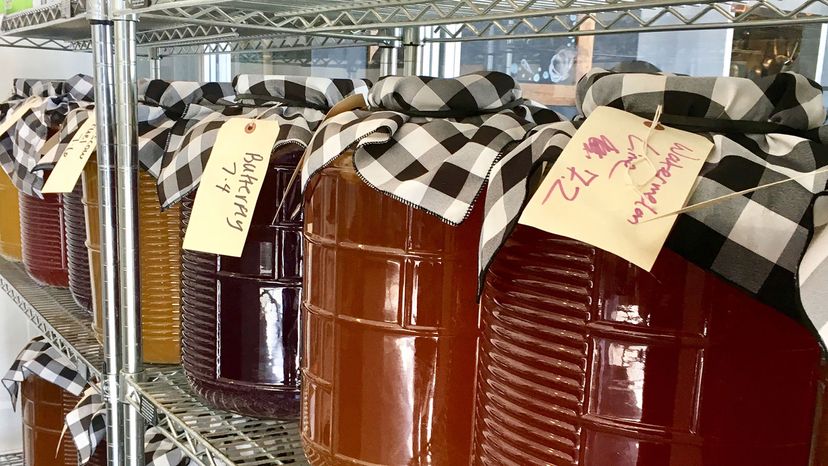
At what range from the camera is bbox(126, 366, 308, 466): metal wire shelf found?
0.72m

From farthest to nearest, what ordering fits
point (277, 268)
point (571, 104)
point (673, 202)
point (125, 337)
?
point (571, 104) → point (125, 337) → point (277, 268) → point (673, 202)

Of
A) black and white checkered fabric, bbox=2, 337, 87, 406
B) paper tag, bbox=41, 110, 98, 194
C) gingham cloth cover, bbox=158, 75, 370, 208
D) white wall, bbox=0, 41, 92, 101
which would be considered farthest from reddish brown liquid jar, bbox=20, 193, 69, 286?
white wall, bbox=0, 41, 92, 101

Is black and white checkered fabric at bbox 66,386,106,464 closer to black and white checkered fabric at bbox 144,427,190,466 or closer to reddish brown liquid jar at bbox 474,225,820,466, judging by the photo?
black and white checkered fabric at bbox 144,427,190,466

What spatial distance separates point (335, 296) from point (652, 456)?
0.26 meters

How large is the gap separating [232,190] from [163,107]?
0.85 ft

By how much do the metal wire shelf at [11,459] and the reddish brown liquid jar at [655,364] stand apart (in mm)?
2093

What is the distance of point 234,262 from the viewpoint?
76cm

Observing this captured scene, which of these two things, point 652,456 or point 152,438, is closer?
point 652,456

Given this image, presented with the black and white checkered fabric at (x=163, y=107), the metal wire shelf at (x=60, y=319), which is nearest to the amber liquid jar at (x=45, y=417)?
the metal wire shelf at (x=60, y=319)

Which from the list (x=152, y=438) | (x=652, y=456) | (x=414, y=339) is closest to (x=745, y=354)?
(x=652, y=456)

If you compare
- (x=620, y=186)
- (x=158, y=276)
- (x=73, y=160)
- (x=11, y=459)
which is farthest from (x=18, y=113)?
(x=11, y=459)

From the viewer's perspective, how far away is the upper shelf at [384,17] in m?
0.57

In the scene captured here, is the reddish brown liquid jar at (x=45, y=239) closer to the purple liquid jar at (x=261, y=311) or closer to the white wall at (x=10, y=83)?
the purple liquid jar at (x=261, y=311)

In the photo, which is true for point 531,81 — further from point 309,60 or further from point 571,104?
point 309,60
